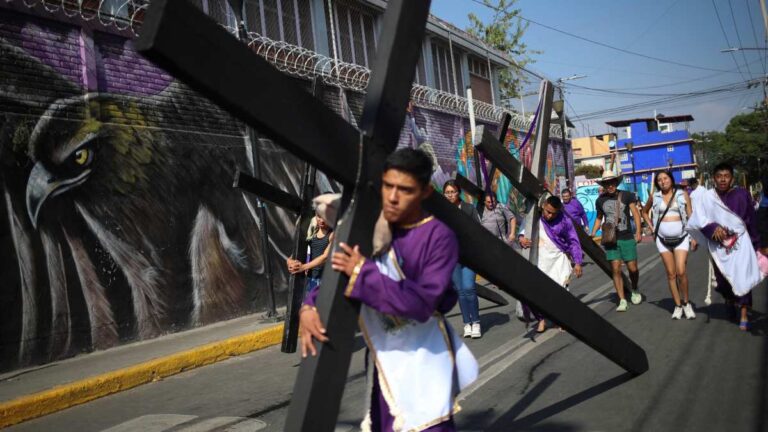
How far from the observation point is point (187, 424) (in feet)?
17.3

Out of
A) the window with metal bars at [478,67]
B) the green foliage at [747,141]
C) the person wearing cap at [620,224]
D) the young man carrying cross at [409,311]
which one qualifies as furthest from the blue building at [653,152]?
the young man carrying cross at [409,311]

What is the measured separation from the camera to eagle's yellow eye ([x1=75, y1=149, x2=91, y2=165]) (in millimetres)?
8906

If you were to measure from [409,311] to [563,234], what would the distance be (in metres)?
6.03

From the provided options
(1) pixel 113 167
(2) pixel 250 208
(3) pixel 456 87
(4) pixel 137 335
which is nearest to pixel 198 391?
(4) pixel 137 335

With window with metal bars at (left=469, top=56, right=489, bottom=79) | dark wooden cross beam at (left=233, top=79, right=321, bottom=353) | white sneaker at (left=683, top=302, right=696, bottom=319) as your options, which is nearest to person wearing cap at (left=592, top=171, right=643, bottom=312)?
white sneaker at (left=683, top=302, right=696, bottom=319)

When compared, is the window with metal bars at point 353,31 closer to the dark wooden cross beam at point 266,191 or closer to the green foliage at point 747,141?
the dark wooden cross beam at point 266,191

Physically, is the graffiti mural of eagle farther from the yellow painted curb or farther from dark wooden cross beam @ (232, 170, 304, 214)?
A: dark wooden cross beam @ (232, 170, 304, 214)

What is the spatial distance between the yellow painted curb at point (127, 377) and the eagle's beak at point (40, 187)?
2.41 metres

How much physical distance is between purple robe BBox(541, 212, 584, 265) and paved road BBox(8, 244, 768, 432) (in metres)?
1.00

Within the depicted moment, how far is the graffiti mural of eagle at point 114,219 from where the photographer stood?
26.5 ft

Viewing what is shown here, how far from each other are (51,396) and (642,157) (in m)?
72.3

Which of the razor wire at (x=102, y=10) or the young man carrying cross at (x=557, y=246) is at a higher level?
the razor wire at (x=102, y=10)

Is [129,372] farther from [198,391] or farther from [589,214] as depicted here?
[589,214]

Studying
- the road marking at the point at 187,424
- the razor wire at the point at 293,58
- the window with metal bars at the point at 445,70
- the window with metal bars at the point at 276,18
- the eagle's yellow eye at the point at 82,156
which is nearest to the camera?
the road marking at the point at 187,424
